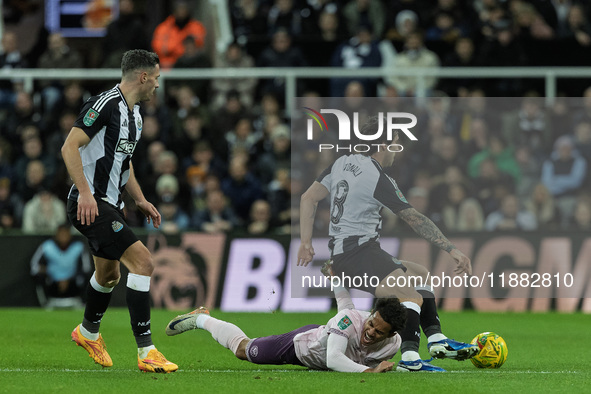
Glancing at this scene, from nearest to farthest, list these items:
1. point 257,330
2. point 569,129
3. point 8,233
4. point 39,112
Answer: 1. point 257,330
2. point 569,129
3. point 8,233
4. point 39,112

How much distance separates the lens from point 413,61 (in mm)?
17922

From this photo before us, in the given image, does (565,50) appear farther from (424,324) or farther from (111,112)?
(111,112)

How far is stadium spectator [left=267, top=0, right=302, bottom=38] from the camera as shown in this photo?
1905 cm

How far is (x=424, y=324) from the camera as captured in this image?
9766 millimetres

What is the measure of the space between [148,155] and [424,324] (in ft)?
28.7

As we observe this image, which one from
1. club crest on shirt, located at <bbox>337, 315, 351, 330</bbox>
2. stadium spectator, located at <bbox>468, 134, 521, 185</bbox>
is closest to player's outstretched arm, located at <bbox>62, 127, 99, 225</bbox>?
club crest on shirt, located at <bbox>337, 315, 351, 330</bbox>

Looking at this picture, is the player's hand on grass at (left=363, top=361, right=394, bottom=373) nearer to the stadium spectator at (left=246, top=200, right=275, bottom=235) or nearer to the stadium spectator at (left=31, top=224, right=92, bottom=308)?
the stadium spectator at (left=246, top=200, right=275, bottom=235)

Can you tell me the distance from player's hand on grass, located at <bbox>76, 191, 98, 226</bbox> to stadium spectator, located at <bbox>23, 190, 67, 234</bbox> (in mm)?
8732

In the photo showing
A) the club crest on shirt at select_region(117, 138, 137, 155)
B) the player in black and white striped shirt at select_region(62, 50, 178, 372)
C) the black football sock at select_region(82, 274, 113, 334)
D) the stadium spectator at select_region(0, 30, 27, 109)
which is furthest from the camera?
the stadium spectator at select_region(0, 30, 27, 109)

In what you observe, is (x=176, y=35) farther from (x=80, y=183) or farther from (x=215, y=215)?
(x=80, y=183)

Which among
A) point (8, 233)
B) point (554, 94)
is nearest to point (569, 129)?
point (554, 94)

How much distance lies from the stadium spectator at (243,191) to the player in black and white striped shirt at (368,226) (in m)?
6.96

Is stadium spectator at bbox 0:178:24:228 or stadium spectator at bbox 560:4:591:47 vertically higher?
stadium spectator at bbox 560:4:591:47

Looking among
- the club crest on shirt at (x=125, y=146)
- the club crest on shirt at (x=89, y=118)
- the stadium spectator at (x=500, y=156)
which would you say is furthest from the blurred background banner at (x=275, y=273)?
the club crest on shirt at (x=89, y=118)
